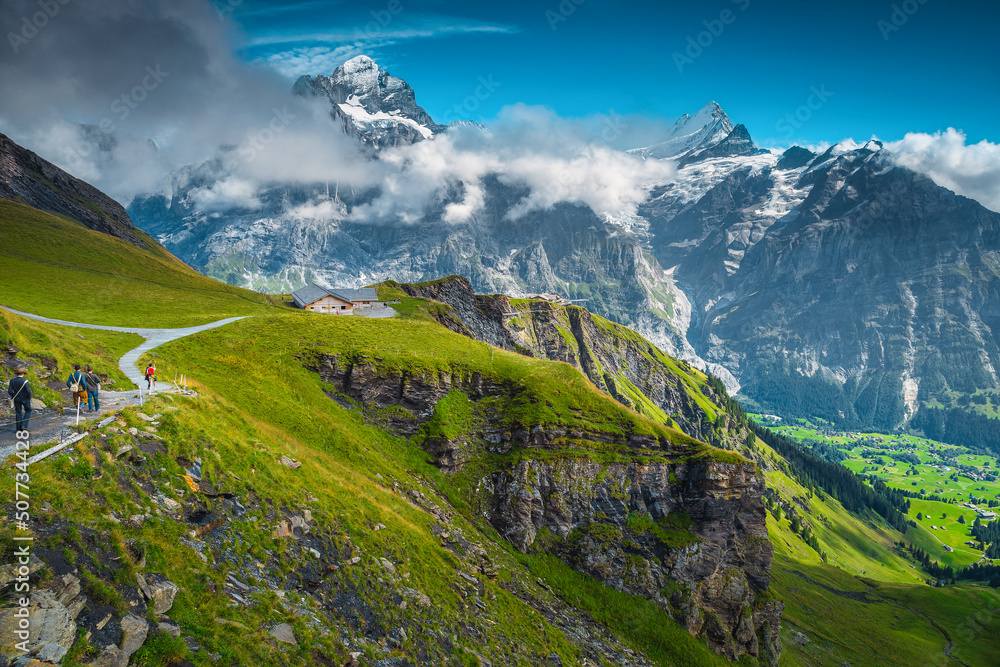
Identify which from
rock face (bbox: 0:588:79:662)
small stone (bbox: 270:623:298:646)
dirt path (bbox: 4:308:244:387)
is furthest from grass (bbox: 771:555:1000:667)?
dirt path (bbox: 4:308:244:387)

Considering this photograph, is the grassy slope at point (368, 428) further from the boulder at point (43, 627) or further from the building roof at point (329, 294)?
the building roof at point (329, 294)

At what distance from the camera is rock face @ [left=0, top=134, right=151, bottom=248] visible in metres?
110

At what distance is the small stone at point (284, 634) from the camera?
18109 millimetres

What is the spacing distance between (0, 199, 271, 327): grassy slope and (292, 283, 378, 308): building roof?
8.41 metres

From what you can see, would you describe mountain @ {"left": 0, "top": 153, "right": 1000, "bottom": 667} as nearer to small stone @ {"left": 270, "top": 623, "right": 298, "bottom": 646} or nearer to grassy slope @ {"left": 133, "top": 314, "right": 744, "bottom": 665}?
small stone @ {"left": 270, "top": 623, "right": 298, "bottom": 646}

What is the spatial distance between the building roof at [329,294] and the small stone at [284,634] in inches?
3573

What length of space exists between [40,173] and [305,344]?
12113cm

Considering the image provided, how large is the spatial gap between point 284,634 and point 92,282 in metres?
83.7

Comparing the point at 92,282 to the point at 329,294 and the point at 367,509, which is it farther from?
the point at 367,509

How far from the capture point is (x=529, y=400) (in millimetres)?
58781

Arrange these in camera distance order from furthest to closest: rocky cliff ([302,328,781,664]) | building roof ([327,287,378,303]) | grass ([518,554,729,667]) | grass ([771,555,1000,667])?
building roof ([327,287,378,303])
grass ([771,555,1000,667])
rocky cliff ([302,328,781,664])
grass ([518,554,729,667])

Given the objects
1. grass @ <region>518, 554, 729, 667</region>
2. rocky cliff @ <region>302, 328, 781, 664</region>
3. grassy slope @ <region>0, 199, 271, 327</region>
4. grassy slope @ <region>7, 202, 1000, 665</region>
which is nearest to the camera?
grassy slope @ <region>7, 202, 1000, 665</region>

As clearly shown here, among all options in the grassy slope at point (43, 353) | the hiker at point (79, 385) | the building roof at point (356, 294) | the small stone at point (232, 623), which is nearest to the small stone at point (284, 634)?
the small stone at point (232, 623)

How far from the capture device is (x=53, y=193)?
387 ft
